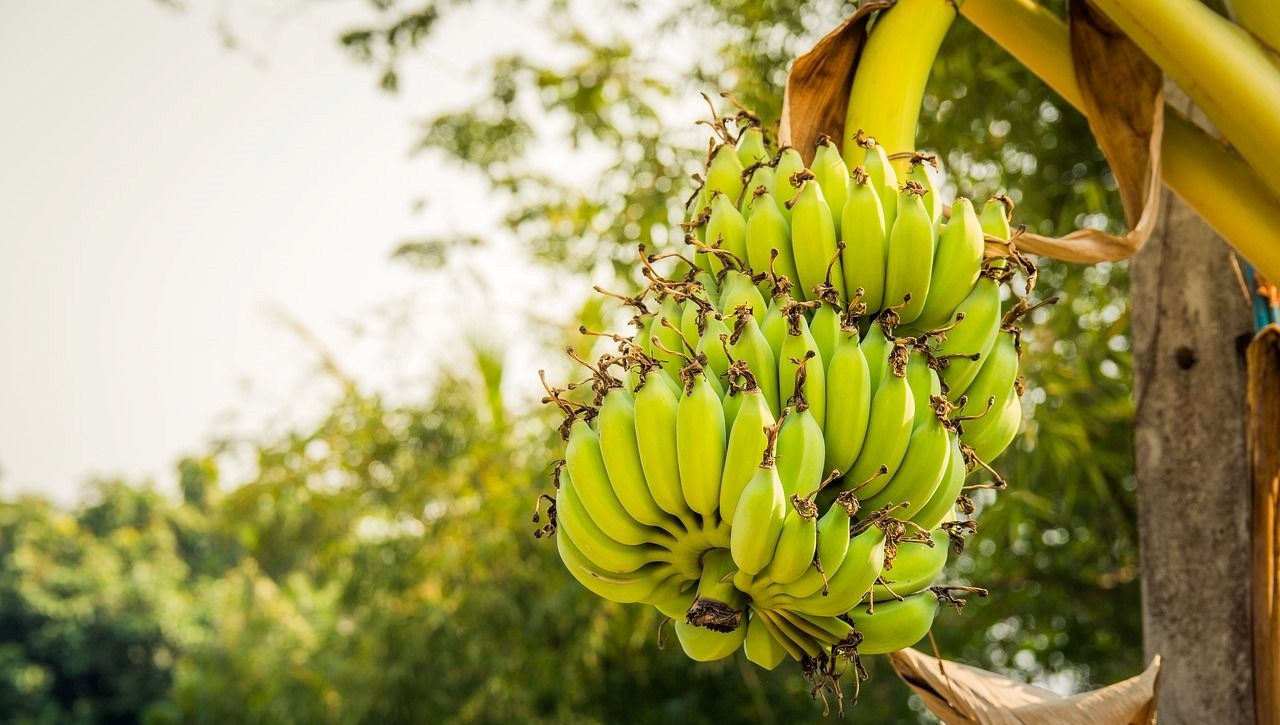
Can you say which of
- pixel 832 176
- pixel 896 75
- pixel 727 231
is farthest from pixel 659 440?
pixel 896 75

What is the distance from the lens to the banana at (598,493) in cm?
93

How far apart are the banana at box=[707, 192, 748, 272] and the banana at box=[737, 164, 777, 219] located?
0.06ft

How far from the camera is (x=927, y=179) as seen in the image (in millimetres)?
1073

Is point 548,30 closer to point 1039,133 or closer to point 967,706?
point 1039,133

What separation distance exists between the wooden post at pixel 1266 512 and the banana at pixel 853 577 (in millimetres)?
884

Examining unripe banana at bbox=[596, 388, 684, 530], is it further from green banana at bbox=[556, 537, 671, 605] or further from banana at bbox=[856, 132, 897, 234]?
banana at bbox=[856, 132, 897, 234]

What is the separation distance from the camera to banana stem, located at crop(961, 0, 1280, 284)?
1276 mm

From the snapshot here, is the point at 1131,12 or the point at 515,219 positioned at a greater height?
the point at 515,219

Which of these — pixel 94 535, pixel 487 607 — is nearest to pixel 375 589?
pixel 487 607

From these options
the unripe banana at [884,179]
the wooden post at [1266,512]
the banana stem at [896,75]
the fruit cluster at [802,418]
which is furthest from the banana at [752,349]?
the wooden post at [1266,512]

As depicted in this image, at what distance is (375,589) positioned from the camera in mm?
4191

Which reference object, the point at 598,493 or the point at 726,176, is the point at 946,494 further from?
the point at 726,176

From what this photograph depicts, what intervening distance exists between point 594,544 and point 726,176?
45 centimetres

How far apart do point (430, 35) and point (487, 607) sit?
2.19 m
